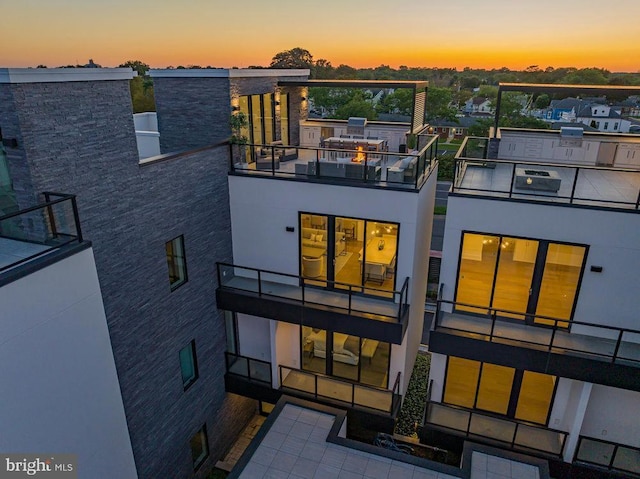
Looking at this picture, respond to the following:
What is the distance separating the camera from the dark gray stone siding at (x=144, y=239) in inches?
249

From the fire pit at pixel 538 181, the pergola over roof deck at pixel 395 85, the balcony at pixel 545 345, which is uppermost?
the pergola over roof deck at pixel 395 85

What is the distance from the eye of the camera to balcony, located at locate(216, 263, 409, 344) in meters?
9.43

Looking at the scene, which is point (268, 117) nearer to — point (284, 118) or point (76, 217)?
point (284, 118)

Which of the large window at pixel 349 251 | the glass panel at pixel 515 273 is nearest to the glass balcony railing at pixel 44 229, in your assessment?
the large window at pixel 349 251

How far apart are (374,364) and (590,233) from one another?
18.6 feet

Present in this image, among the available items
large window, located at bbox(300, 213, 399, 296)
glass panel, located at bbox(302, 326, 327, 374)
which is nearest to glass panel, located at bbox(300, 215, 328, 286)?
large window, located at bbox(300, 213, 399, 296)

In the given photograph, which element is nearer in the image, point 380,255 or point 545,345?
point 545,345

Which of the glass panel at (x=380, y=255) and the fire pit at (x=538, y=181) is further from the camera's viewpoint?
the glass panel at (x=380, y=255)

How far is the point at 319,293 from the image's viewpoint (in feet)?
34.8

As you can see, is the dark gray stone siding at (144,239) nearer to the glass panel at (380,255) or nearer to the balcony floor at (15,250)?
the balcony floor at (15,250)

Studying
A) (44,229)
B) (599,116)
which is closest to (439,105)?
(599,116)

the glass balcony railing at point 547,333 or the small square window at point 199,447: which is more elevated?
the glass balcony railing at point 547,333

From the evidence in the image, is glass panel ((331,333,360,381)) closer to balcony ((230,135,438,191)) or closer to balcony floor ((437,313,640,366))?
balcony floor ((437,313,640,366))

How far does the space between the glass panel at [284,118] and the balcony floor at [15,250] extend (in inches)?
335
